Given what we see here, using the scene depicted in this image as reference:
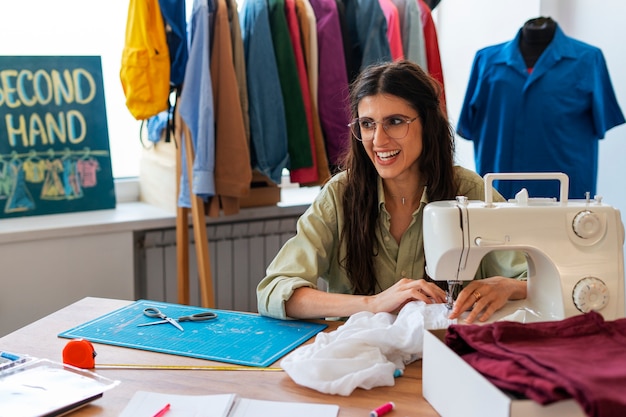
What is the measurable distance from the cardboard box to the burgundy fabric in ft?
0.08

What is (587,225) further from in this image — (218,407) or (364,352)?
(218,407)

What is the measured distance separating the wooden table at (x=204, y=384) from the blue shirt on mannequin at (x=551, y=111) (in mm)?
1615

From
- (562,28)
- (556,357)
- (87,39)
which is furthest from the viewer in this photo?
(562,28)

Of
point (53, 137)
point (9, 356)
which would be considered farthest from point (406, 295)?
point (53, 137)

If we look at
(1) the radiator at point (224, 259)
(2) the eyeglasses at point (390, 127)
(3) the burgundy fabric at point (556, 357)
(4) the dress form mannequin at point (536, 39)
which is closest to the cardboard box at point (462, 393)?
(3) the burgundy fabric at point (556, 357)

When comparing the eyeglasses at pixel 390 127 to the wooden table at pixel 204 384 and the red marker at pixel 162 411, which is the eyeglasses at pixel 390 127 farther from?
the red marker at pixel 162 411

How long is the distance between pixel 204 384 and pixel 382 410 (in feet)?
1.11

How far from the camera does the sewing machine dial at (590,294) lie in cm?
141

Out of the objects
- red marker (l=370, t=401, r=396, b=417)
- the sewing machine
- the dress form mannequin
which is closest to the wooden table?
red marker (l=370, t=401, r=396, b=417)

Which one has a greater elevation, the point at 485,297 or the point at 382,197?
the point at 382,197

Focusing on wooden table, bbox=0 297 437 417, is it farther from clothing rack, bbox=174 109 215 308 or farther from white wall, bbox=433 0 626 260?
white wall, bbox=433 0 626 260

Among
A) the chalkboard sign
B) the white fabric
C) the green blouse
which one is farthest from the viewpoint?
the chalkboard sign

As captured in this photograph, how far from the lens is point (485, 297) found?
1541mm

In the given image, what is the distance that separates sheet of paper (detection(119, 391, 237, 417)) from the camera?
1246 millimetres
